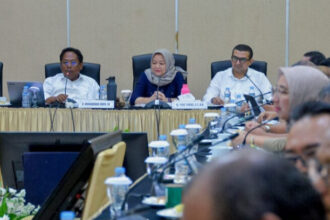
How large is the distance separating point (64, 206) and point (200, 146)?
5.22ft

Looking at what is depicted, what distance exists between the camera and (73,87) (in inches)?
260

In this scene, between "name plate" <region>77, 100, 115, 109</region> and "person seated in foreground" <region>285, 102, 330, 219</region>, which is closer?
"person seated in foreground" <region>285, 102, 330, 219</region>

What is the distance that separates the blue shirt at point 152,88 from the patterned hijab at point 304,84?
347cm

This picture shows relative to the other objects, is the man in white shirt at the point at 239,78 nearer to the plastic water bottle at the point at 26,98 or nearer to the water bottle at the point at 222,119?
the water bottle at the point at 222,119

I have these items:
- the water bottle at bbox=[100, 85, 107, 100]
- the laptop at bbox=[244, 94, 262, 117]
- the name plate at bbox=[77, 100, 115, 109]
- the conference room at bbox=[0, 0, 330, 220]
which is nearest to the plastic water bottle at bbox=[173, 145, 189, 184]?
the laptop at bbox=[244, 94, 262, 117]

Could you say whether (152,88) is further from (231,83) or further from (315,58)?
(315,58)

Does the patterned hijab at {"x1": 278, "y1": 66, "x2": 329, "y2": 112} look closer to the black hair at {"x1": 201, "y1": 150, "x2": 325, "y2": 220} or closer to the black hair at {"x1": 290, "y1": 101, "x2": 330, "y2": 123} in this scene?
the black hair at {"x1": 290, "y1": 101, "x2": 330, "y2": 123}

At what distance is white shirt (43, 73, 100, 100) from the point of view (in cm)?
652

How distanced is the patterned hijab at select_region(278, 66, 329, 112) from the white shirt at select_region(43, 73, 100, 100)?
12.3 ft

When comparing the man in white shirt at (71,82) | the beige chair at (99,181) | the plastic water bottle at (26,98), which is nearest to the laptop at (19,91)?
the plastic water bottle at (26,98)

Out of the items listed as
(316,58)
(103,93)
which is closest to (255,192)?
(316,58)

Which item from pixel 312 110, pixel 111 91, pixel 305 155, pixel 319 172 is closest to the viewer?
pixel 319 172

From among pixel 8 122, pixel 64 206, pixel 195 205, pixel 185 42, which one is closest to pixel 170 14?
pixel 185 42

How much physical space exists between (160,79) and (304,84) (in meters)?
3.51
